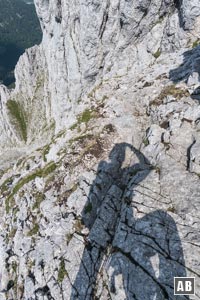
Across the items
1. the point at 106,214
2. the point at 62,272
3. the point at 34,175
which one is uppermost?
the point at 34,175

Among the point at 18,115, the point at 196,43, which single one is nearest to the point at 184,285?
the point at 196,43

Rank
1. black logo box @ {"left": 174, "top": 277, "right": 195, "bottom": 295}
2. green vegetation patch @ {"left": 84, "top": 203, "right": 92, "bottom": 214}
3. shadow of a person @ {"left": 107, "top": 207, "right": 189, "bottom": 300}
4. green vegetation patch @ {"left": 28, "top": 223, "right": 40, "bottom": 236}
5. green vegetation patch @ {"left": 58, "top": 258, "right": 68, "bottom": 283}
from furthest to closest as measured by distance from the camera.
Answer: green vegetation patch @ {"left": 28, "top": 223, "right": 40, "bottom": 236} → green vegetation patch @ {"left": 84, "top": 203, "right": 92, "bottom": 214} → green vegetation patch @ {"left": 58, "top": 258, "right": 68, "bottom": 283} → shadow of a person @ {"left": 107, "top": 207, "right": 189, "bottom": 300} → black logo box @ {"left": 174, "top": 277, "right": 195, "bottom": 295}

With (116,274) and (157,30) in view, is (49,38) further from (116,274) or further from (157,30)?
(116,274)

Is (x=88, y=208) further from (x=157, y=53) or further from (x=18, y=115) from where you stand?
(x=18, y=115)

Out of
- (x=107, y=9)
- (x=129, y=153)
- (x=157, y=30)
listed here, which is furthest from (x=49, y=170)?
(x=107, y=9)

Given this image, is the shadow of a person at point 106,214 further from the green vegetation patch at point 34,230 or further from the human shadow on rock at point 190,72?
the human shadow on rock at point 190,72

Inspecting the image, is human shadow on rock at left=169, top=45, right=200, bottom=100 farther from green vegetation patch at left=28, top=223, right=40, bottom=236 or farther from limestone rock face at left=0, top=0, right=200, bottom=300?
green vegetation patch at left=28, top=223, right=40, bottom=236

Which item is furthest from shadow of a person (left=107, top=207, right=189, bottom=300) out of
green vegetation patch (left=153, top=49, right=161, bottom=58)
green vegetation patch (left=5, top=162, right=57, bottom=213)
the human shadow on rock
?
green vegetation patch (left=153, top=49, right=161, bottom=58)
